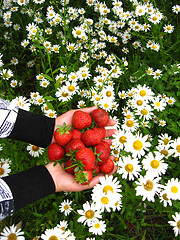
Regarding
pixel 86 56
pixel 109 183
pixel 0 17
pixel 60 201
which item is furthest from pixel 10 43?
pixel 109 183

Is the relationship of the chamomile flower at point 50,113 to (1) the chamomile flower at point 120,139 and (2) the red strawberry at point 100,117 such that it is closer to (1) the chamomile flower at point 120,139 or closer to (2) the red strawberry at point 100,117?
(2) the red strawberry at point 100,117

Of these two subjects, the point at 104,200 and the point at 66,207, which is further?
the point at 66,207

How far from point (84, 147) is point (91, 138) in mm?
100

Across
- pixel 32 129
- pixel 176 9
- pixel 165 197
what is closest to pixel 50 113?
pixel 32 129

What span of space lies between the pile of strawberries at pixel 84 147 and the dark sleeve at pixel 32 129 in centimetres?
17

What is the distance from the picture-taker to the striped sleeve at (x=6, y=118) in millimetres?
1977

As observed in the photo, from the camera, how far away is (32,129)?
2.17 metres

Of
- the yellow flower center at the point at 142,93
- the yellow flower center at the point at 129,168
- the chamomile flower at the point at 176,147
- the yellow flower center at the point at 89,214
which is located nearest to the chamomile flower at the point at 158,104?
the yellow flower center at the point at 142,93

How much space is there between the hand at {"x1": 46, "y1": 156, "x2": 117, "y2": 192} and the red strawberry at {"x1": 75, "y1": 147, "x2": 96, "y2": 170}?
157mm

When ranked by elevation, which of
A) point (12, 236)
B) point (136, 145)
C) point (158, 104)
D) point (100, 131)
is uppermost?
point (158, 104)

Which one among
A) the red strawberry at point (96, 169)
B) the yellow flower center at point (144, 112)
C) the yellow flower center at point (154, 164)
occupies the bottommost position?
the red strawberry at point (96, 169)

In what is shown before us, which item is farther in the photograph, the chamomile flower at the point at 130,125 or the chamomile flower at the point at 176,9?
the chamomile flower at the point at 176,9

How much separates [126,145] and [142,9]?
222cm

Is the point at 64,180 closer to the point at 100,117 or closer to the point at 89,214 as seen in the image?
the point at 89,214
